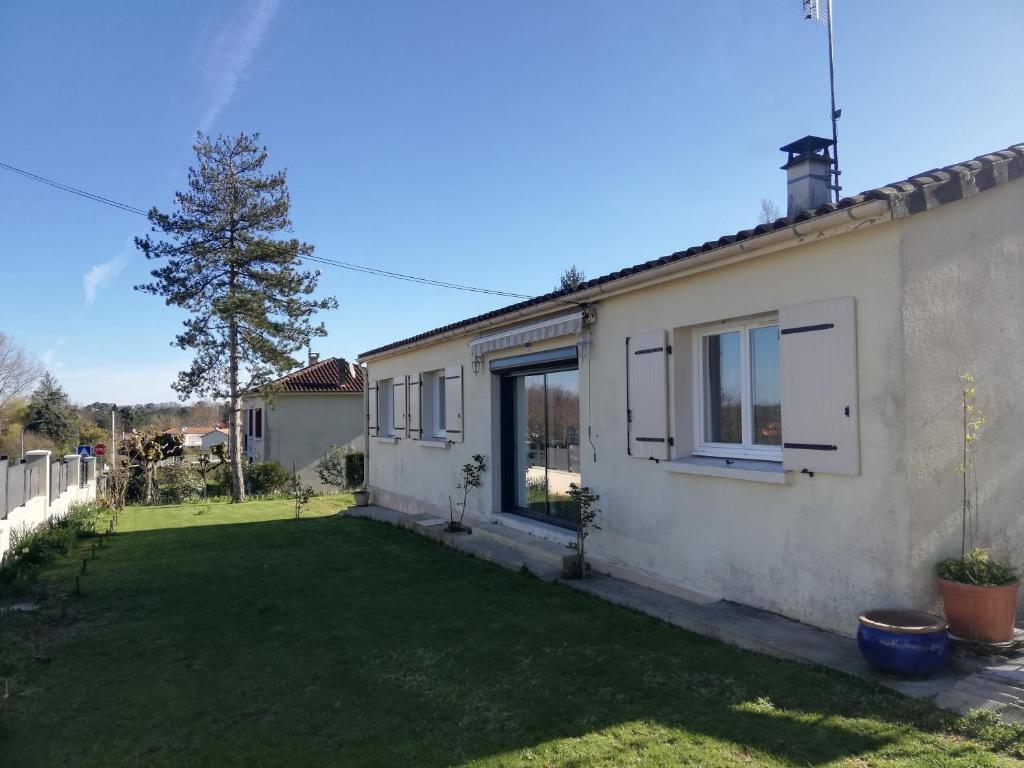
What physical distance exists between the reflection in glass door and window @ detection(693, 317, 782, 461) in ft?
7.34

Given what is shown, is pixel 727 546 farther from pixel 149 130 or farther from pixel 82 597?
pixel 149 130

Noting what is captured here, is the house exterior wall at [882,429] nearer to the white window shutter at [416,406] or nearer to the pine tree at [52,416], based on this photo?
the white window shutter at [416,406]

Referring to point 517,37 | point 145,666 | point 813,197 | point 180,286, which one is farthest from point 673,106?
point 180,286

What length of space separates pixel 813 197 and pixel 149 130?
1131 centimetres

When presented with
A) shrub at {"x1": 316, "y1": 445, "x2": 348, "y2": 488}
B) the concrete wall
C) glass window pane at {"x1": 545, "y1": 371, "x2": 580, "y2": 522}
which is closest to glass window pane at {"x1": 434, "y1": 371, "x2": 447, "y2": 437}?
glass window pane at {"x1": 545, "y1": 371, "x2": 580, "y2": 522}

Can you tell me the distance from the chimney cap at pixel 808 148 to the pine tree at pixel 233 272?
18.7m

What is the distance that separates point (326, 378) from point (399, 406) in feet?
56.6

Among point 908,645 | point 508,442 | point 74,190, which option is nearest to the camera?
point 908,645

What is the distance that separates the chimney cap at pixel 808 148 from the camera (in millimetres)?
7117

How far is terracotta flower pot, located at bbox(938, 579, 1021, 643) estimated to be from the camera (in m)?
4.57

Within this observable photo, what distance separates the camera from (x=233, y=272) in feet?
78.7

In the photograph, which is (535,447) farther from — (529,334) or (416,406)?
(416,406)

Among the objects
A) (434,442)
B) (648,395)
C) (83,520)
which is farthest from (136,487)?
(648,395)

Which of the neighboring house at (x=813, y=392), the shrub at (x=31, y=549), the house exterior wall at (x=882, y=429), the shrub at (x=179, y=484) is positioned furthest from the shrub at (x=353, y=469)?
the house exterior wall at (x=882, y=429)
